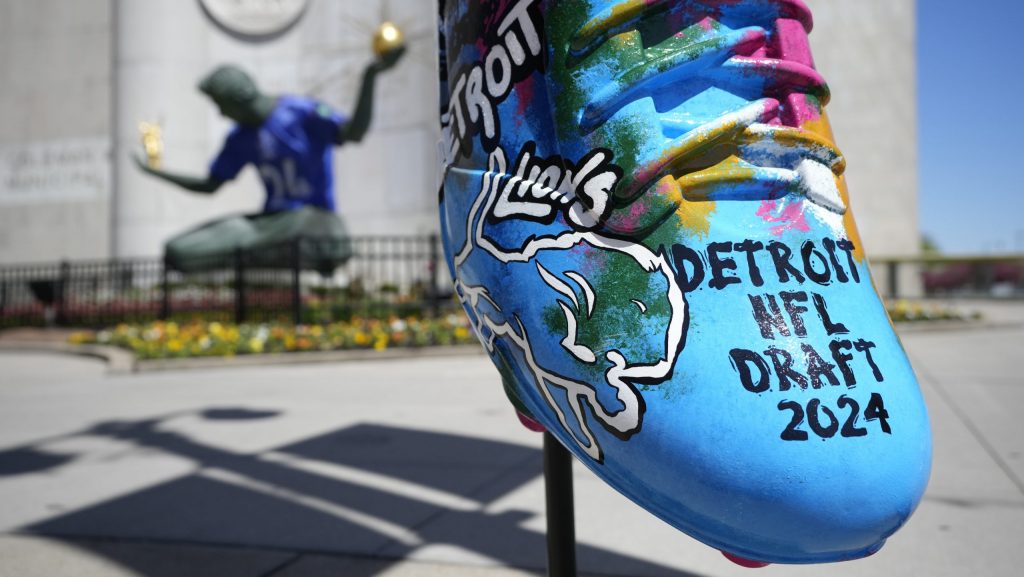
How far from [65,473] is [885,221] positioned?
19271 mm

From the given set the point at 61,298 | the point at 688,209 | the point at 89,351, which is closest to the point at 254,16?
the point at 61,298

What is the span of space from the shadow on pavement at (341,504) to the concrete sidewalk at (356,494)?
→ 0.01 meters

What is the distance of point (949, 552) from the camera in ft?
6.90

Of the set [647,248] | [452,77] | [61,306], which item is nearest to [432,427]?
[452,77]

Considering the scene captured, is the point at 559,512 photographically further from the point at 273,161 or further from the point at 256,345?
the point at 273,161

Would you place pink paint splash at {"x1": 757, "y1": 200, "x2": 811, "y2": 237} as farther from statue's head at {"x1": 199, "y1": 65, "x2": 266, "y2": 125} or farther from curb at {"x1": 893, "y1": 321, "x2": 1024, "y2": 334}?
statue's head at {"x1": 199, "y1": 65, "x2": 266, "y2": 125}

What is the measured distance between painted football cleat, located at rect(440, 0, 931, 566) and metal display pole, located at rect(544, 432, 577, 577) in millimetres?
361

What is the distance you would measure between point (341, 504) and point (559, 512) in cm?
157

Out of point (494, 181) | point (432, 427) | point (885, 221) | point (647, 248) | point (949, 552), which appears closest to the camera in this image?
point (647, 248)

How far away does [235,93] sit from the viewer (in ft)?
40.1

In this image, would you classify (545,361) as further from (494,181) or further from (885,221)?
(885,221)

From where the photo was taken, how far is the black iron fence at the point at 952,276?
1752cm

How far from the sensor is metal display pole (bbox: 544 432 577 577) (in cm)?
140

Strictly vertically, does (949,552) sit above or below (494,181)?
below
